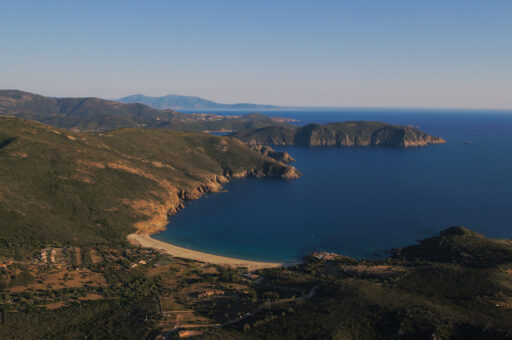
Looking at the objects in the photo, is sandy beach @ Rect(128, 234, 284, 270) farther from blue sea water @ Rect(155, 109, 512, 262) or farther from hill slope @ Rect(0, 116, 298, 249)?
hill slope @ Rect(0, 116, 298, 249)

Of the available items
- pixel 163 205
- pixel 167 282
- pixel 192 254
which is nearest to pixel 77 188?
→ pixel 163 205

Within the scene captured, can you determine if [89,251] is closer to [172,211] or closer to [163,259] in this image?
[163,259]

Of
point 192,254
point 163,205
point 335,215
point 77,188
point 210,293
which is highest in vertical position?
point 77,188

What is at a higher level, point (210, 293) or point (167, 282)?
point (210, 293)

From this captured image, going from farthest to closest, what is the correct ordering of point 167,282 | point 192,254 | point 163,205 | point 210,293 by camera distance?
1. point 163,205
2. point 192,254
3. point 167,282
4. point 210,293

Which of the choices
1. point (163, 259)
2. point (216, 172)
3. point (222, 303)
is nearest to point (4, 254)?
point (163, 259)

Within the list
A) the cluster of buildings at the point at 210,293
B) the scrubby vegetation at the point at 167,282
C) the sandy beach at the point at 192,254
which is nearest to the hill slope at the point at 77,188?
the scrubby vegetation at the point at 167,282

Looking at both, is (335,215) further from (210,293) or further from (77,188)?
(77,188)
